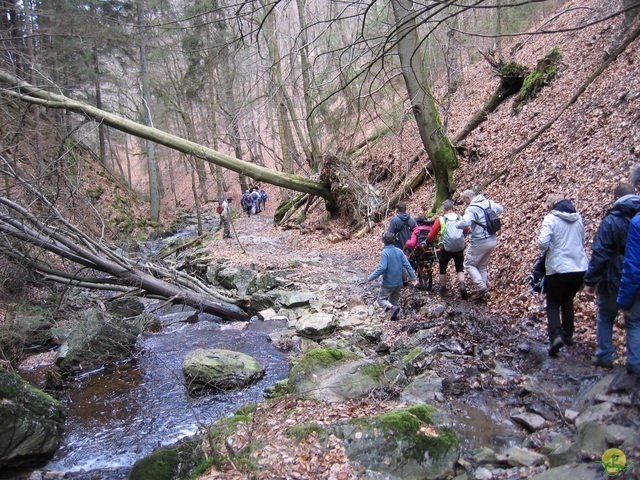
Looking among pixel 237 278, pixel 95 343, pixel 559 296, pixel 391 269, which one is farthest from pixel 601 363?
pixel 237 278

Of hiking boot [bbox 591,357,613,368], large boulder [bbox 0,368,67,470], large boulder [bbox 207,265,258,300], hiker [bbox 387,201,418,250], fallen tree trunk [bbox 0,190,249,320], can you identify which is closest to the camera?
hiking boot [bbox 591,357,613,368]

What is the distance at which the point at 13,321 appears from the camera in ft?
24.8

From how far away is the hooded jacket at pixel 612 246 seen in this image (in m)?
3.73

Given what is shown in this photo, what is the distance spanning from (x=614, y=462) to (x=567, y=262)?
7.65 feet

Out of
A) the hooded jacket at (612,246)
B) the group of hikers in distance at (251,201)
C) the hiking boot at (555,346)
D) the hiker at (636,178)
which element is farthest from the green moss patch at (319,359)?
the group of hikers in distance at (251,201)

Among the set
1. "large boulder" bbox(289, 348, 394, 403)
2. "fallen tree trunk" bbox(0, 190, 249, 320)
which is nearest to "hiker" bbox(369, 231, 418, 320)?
"large boulder" bbox(289, 348, 394, 403)

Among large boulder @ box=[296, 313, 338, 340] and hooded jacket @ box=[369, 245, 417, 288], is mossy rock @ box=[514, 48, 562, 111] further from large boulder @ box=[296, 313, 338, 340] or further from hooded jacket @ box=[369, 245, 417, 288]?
large boulder @ box=[296, 313, 338, 340]

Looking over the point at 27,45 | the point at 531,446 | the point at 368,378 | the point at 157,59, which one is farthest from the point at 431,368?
the point at 157,59

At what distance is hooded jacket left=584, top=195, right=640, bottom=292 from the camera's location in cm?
373

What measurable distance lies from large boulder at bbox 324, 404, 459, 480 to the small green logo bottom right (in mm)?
1105

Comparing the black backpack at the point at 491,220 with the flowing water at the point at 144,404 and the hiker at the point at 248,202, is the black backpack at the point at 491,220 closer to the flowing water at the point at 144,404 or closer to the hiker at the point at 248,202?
the flowing water at the point at 144,404

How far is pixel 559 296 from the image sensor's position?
4844 millimetres

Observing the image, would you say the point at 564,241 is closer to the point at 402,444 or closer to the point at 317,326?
the point at 402,444

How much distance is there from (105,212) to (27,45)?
1004 cm
